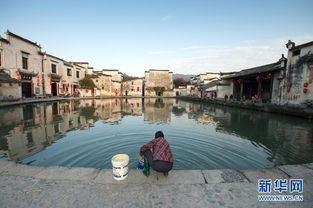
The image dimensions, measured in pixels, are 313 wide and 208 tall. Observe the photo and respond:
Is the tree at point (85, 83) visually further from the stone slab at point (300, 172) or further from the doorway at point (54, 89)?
the stone slab at point (300, 172)

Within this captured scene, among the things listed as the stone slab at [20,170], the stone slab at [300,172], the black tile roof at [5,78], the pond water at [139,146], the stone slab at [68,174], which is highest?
the black tile roof at [5,78]

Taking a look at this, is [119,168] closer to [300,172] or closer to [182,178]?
[182,178]

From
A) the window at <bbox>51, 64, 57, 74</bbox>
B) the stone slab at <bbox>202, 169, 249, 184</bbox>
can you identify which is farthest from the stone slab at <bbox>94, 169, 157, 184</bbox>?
the window at <bbox>51, 64, 57, 74</bbox>

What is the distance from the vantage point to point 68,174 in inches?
123

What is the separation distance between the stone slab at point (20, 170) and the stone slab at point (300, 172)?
18.2 feet

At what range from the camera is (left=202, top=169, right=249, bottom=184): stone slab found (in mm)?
2938

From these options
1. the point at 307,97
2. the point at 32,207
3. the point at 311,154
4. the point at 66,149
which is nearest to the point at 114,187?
the point at 32,207

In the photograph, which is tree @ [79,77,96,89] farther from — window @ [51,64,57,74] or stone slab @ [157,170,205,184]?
stone slab @ [157,170,205,184]

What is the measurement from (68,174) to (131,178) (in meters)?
1.36

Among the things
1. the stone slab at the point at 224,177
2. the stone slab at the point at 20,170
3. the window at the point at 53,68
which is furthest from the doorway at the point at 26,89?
the stone slab at the point at 224,177

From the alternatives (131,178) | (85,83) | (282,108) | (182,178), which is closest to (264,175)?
(182,178)

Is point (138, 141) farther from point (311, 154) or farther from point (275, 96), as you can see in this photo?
point (275, 96)

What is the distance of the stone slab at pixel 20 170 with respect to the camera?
3.14 m

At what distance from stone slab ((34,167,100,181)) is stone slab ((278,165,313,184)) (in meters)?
4.25
